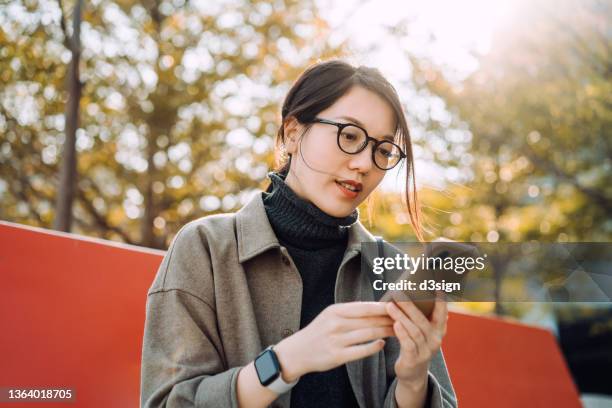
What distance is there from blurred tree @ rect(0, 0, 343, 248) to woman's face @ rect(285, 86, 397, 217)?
4.40 m

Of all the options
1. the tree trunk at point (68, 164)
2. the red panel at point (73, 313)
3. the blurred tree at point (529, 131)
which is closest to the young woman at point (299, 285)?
the red panel at point (73, 313)

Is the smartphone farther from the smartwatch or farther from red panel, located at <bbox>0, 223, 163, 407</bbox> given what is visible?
red panel, located at <bbox>0, 223, 163, 407</bbox>

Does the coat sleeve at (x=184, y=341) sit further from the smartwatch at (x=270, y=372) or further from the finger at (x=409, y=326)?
the finger at (x=409, y=326)

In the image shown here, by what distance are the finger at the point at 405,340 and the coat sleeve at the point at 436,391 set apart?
0.29m

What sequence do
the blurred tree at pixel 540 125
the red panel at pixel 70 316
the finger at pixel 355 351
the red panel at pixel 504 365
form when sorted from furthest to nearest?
the blurred tree at pixel 540 125 < the red panel at pixel 504 365 < the red panel at pixel 70 316 < the finger at pixel 355 351

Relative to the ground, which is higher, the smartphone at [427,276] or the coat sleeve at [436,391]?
the smartphone at [427,276]

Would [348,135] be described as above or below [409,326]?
above

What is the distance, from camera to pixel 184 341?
70.9 inches

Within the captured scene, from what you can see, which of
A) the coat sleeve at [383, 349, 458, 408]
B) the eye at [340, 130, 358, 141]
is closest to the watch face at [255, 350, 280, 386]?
the coat sleeve at [383, 349, 458, 408]

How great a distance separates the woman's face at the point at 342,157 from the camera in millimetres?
2051

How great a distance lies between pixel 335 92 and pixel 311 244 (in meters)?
0.54

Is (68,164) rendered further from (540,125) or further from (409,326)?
(540,125)

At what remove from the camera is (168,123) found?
7086mm

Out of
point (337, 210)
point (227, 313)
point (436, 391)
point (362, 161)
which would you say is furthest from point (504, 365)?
point (227, 313)
